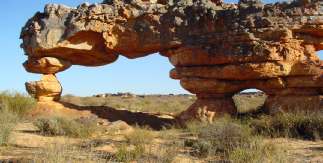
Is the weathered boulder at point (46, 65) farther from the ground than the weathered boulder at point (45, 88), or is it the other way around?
the weathered boulder at point (46, 65)

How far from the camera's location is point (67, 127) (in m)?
13.1

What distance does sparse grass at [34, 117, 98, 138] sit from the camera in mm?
12766

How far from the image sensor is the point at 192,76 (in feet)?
57.4

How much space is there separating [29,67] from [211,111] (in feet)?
29.8

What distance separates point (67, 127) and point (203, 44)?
22.2ft

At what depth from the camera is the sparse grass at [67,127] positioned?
1277 cm

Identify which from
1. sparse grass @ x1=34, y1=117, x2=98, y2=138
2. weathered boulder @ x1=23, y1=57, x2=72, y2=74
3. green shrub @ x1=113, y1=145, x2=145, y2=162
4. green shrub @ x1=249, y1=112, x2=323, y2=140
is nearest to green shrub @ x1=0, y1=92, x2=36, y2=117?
weathered boulder @ x1=23, y1=57, x2=72, y2=74

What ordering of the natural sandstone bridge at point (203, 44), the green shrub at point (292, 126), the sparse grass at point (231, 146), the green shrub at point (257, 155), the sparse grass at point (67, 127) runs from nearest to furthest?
the green shrub at point (257, 155)
the sparse grass at point (231, 146)
the green shrub at point (292, 126)
the sparse grass at point (67, 127)
the natural sandstone bridge at point (203, 44)

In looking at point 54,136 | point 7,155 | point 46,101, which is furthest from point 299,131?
point 46,101

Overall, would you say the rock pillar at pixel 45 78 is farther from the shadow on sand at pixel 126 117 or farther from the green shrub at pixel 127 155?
the green shrub at pixel 127 155

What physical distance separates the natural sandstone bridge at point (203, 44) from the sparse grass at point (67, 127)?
5.20 meters

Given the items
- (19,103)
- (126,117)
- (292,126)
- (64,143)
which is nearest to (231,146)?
(64,143)

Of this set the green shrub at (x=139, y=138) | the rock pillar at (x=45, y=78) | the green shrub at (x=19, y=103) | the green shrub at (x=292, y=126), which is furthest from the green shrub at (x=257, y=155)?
the rock pillar at (x=45, y=78)

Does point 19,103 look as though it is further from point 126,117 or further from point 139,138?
point 139,138
